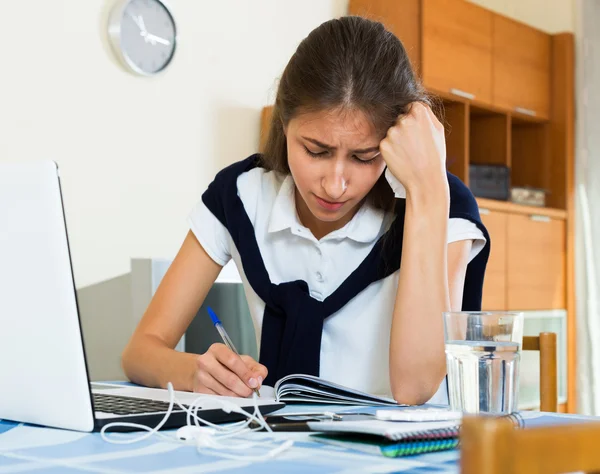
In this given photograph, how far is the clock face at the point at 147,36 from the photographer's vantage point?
2.73 meters

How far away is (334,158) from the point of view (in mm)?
1320

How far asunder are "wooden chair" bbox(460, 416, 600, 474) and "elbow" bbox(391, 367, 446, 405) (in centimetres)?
82

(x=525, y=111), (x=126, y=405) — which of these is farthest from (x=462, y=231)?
(x=525, y=111)

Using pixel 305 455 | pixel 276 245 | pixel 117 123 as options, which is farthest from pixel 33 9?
pixel 305 455

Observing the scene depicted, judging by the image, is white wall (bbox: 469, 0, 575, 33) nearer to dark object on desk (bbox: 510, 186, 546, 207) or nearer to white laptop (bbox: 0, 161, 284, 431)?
dark object on desk (bbox: 510, 186, 546, 207)

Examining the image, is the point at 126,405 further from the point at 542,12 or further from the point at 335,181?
the point at 542,12

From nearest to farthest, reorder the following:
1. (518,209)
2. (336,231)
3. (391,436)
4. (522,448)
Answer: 1. (522,448)
2. (391,436)
3. (336,231)
4. (518,209)

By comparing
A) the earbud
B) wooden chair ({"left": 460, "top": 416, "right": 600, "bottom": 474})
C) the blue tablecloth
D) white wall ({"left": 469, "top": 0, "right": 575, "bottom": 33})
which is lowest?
the blue tablecloth

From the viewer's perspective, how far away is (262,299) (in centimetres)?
147

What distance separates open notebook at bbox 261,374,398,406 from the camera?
3.48ft

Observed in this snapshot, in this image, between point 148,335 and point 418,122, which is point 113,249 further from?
point 418,122

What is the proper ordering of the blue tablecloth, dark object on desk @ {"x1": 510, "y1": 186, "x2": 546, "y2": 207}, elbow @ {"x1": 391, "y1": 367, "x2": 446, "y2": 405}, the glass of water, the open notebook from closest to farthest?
the blue tablecloth → the glass of water → the open notebook → elbow @ {"x1": 391, "y1": 367, "x2": 446, "y2": 405} → dark object on desk @ {"x1": 510, "y1": 186, "x2": 546, "y2": 207}

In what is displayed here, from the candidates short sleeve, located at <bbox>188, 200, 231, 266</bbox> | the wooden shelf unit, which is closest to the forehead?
short sleeve, located at <bbox>188, 200, 231, 266</bbox>

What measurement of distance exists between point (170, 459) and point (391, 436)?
19 cm
